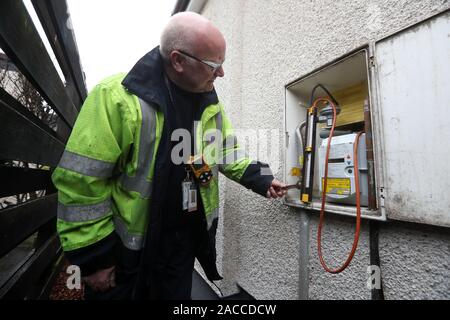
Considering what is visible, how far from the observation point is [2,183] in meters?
1.16

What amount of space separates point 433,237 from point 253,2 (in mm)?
2146

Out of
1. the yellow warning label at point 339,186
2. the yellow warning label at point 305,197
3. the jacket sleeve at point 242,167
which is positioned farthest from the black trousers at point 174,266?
the yellow warning label at point 339,186

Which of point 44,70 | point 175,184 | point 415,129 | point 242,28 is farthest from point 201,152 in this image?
point 242,28

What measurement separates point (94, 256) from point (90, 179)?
0.32 metres

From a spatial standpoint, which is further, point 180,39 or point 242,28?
point 242,28

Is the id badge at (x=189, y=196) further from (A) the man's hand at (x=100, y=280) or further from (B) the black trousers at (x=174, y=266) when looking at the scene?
(A) the man's hand at (x=100, y=280)

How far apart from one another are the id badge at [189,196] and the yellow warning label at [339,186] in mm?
728

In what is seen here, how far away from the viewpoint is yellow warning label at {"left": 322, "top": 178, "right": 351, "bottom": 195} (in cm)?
112

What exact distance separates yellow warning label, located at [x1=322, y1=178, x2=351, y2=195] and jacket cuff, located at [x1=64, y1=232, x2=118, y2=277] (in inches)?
43.2

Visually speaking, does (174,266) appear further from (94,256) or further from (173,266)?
(94,256)

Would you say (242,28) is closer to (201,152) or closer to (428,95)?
(201,152)

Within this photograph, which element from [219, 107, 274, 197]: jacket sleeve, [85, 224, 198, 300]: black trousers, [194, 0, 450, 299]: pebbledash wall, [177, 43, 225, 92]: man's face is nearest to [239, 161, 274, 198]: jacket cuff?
[219, 107, 274, 197]: jacket sleeve

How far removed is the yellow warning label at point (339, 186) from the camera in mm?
1116

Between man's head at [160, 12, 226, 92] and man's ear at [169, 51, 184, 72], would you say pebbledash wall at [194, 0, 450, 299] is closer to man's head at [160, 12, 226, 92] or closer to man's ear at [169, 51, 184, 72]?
man's head at [160, 12, 226, 92]
